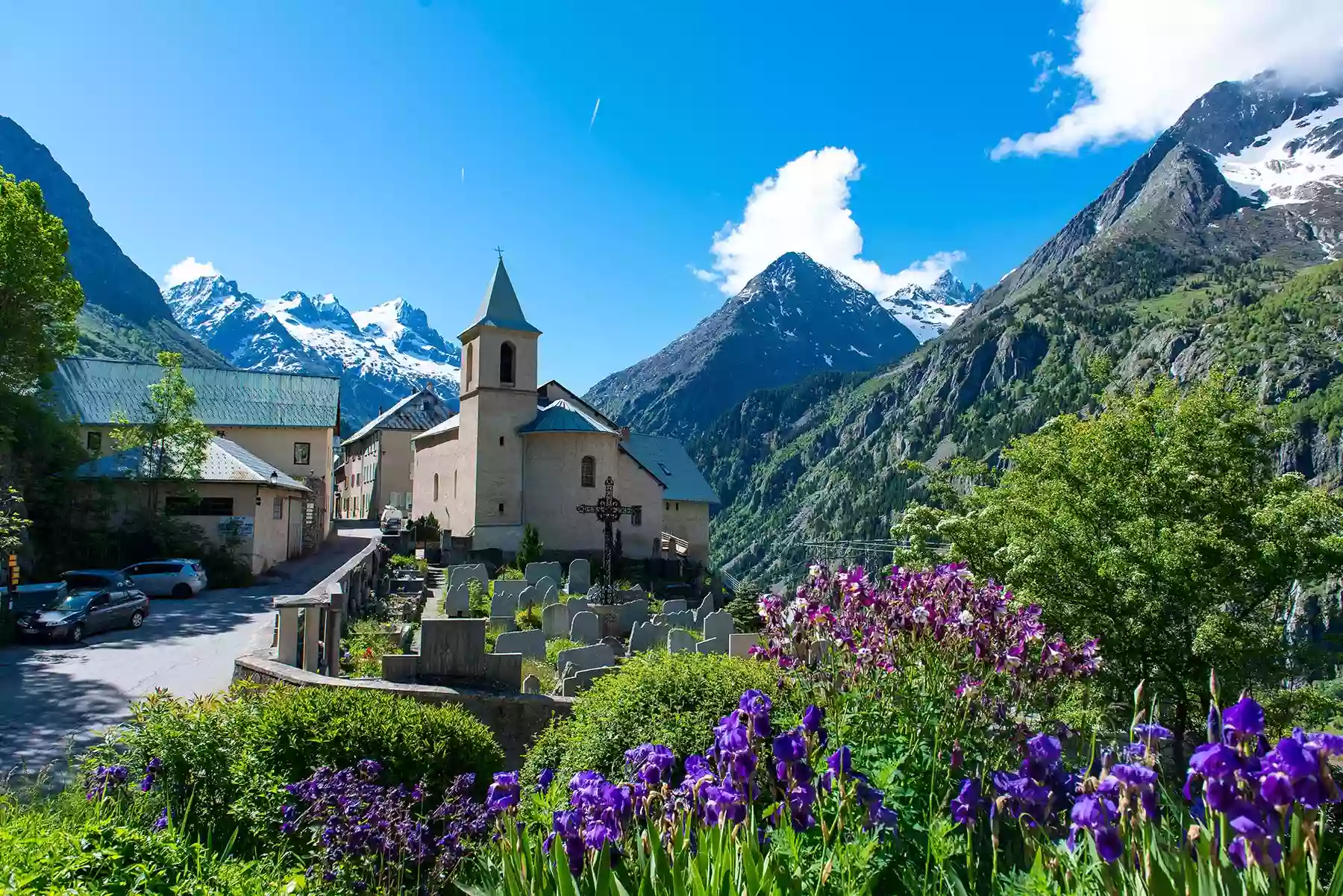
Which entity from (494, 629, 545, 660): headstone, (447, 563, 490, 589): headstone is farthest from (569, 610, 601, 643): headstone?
(447, 563, 490, 589): headstone

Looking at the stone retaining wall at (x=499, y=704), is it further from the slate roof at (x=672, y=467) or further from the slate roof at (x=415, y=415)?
the slate roof at (x=415, y=415)

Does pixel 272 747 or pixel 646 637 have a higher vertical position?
pixel 272 747

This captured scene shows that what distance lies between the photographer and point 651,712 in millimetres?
7605

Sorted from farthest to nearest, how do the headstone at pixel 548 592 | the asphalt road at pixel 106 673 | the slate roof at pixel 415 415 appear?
the slate roof at pixel 415 415 → the headstone at pixel 548 592 → the asphalt road at pixel 106 673

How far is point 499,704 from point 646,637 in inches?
268

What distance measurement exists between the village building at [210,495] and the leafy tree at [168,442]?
0.10m

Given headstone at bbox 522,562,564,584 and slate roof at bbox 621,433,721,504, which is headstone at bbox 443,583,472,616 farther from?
slate roof at bbox 621,433,721,504

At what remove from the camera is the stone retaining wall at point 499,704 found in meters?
9.58

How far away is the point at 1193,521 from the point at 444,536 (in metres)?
31.7

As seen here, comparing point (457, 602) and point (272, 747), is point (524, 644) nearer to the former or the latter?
point (457, 602)


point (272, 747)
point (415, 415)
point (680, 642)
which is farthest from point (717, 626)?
point (415, 415)

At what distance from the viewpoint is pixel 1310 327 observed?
149500mm

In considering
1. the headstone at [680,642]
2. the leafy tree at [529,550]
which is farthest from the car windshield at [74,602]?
the leafy tree at [529,550]

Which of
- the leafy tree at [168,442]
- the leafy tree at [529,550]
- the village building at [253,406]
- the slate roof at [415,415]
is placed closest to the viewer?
the leafy tree at [168,442]
